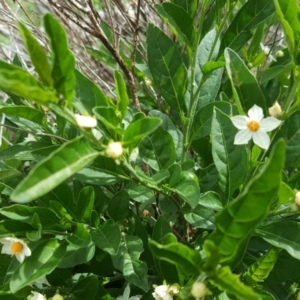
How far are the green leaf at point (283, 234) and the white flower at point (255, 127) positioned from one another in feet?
0.46

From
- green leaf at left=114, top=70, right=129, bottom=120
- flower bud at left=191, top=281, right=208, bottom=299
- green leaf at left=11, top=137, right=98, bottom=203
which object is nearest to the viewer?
green leaf at left=11, top=137, right=98, bottom=203

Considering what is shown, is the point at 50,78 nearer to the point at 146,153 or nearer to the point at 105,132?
the point at 105,132

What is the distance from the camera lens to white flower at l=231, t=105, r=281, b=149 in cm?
73

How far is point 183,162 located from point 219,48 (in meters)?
0.26

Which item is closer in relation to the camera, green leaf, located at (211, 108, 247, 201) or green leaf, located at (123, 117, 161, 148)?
green leaf, located at (123, 117, 161, 148)

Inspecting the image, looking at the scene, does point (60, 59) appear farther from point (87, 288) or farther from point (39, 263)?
point (87, 288)

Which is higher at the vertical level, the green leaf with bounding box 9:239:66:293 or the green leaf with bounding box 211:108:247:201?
the green leaf with bounding box 211:108:247:201

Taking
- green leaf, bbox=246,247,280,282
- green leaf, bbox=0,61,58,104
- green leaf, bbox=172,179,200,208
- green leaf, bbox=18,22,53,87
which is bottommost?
green leaf, bbox=246,247,280,282

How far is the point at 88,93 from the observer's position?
72cm

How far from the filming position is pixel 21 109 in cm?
79

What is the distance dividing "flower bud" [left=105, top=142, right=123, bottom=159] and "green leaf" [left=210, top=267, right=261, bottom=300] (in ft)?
0.66

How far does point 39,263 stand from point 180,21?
1.62 feet

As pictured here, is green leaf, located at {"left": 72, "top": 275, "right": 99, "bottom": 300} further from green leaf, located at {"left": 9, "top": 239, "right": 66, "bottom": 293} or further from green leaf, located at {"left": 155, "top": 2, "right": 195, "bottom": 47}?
green leaf, located at {"left": 155, "top": 2, "right": 195, "bottom": 47}

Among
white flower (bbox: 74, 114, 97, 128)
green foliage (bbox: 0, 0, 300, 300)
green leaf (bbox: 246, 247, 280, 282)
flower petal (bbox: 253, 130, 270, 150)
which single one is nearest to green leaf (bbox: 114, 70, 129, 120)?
green foliage (bbox: 0, 0, 300, 300)
